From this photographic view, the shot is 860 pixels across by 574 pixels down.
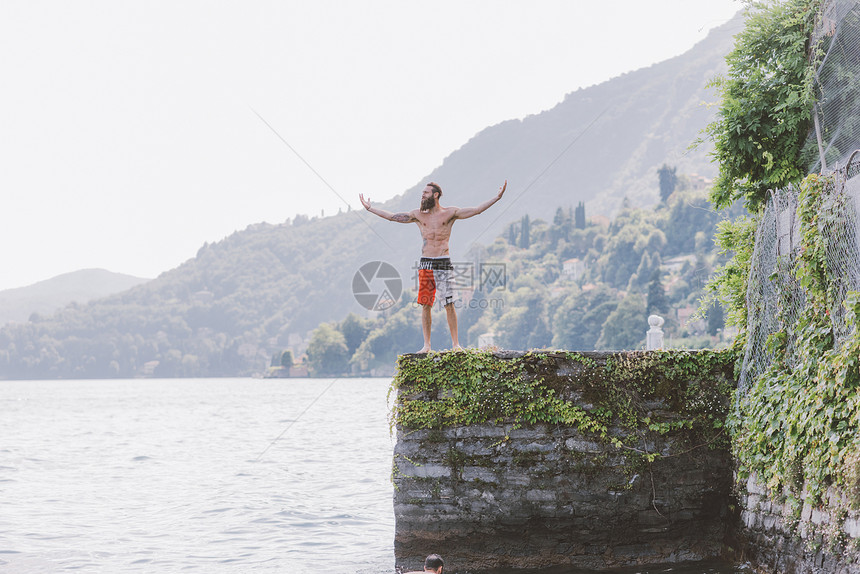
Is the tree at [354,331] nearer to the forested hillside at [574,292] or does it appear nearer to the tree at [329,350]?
the forested hillside at [574,292]

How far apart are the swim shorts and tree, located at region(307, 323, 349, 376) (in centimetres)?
9827

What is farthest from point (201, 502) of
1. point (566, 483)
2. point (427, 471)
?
point (566, 483)

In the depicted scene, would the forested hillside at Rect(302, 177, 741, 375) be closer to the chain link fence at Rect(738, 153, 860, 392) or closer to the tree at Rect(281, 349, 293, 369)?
the tree at Rect(281, 349, 293, 369)

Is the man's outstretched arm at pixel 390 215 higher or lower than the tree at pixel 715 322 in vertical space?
higher

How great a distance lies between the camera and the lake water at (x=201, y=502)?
11.3m

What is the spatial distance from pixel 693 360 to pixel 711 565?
7.29 feet

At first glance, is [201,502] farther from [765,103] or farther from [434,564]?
[765,103]

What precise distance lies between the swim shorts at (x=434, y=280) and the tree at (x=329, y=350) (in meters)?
98.3

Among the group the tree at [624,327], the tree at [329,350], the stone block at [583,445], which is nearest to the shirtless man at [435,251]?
the stone block at [583,445]

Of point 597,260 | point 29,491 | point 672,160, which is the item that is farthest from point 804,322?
point 672,160

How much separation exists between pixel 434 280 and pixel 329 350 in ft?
326

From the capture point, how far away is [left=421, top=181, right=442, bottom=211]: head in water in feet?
29.7

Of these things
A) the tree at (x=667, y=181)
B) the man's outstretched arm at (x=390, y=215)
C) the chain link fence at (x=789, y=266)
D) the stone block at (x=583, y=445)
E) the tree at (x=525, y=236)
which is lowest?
the stone block at (x=583, y=445)

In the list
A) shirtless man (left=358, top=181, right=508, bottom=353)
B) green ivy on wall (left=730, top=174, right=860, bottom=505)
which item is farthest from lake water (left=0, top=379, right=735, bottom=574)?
shirtless man (left=358, top=181, right=508, bottom=353)
